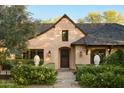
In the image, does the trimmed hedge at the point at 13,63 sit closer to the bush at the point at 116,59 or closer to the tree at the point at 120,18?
the bush at the point at 116,59

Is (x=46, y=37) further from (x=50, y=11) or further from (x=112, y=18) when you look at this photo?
(x=112, y=18)

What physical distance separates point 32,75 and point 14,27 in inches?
135

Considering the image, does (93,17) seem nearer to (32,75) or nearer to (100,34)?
(100,34)

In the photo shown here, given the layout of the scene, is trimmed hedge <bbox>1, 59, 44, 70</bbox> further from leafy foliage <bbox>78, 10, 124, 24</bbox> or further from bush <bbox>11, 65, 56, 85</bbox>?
leafy foliage <bbox>78, 10, 124, 24</bbox>

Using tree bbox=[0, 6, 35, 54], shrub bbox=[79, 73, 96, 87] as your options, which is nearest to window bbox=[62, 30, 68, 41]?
tree bbox=[0, 6, 35, 54]

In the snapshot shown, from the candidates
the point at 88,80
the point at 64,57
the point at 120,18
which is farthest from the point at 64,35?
the point at 120,18

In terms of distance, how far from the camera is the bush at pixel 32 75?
2067 centimetres

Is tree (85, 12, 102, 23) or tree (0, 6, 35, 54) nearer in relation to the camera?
tree (0, 6, 35, 54)

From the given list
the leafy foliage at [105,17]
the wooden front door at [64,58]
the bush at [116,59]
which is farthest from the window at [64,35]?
the leafy foliage at [105,17]

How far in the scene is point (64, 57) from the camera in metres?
34.3

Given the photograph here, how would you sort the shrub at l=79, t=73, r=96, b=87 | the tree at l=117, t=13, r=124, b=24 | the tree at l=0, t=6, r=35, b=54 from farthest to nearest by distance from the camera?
the tree at l=117, t=13, r=124, b=24
the tree at l=0, t=6, r=35, b=54
the shrub at l=79, t=73, r=96, b=87

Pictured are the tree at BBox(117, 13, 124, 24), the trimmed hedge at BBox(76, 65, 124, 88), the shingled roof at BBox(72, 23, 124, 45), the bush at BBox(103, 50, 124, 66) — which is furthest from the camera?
the tree at BBox(117, 13, 124, 24)

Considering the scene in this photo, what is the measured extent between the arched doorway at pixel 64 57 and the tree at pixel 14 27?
10.4m

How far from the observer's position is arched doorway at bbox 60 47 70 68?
34188 mm
